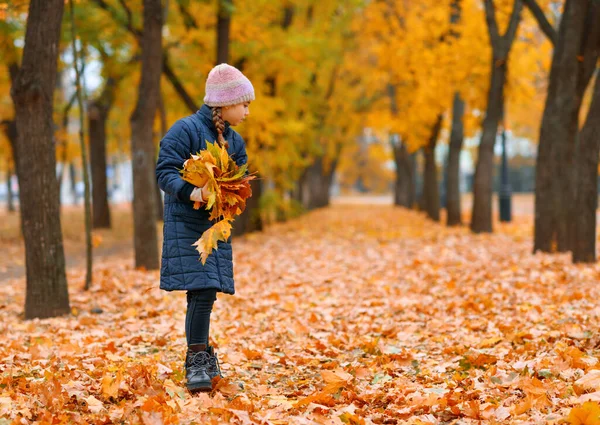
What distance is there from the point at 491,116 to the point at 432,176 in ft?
28.9

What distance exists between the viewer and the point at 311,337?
6.57 metres

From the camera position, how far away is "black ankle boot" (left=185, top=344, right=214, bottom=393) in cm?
436

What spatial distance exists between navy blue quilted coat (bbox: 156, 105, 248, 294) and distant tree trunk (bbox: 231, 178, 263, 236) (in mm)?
13332

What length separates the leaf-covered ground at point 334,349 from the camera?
156 inches

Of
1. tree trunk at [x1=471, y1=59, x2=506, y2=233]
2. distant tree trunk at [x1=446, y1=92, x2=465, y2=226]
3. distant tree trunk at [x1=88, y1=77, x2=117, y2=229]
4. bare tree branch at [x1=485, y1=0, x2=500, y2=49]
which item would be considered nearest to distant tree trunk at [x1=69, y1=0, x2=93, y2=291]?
bare tree branch at [x1=485, y1=0, x2=500, y2=49]

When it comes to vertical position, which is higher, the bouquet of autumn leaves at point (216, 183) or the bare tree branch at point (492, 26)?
the bare tree branch at point (492, 26)

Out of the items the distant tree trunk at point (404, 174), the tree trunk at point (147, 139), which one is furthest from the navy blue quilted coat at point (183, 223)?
the distant tree trunk at point (404, 174)

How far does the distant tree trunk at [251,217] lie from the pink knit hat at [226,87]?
13.4m

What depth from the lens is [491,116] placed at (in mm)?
16453

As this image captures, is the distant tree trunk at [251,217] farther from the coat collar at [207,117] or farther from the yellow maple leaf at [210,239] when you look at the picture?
the yellow maple leaf at [210,239]

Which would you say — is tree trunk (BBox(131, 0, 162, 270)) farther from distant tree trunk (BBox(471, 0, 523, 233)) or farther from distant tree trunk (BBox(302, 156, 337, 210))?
distant tree trunk (BBox(302, 156, 337, 210))

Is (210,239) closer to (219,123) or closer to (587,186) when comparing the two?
(219,123)

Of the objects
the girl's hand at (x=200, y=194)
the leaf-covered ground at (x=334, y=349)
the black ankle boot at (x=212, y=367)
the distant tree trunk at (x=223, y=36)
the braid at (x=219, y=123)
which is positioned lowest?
the leaf-covered ground at (x=334, y=349)

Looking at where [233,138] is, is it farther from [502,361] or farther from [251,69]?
[251,69]
